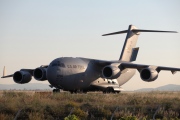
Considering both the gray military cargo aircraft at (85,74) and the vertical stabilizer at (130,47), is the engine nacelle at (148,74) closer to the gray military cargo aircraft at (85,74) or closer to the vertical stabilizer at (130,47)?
the gray military cargo aircraft at (85,74)

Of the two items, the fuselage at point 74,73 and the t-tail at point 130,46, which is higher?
the t-tail at point 130,46

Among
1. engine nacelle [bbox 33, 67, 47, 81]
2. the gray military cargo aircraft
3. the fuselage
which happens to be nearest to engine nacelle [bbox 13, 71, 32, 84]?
the gray military cargo aircraft

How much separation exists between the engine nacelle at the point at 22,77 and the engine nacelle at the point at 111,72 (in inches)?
315

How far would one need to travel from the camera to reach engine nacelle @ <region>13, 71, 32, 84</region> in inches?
1398

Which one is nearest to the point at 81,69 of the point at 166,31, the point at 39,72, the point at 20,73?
the point at 39,72

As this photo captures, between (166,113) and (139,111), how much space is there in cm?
133

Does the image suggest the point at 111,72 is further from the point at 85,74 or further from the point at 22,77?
the point at 22,77

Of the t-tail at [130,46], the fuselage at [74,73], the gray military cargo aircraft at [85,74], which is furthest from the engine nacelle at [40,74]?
the t-tail at [130,46]

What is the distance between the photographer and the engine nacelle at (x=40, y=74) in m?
34.3

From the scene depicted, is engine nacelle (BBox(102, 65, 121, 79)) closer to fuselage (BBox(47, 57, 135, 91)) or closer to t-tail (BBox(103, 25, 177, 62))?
fuselage (BBox(47, 57, 135, 91))

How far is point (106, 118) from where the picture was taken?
683 inches

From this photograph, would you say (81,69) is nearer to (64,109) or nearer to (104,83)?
(104,83)

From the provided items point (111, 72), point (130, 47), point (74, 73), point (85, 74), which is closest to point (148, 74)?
point (111, 72)

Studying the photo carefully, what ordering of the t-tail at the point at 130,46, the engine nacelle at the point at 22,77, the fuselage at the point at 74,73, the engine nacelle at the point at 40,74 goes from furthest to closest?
the t-tail at the point at 130,46 → the engine nacelle at the point at 22,77 → the engine nacelle at the point at 40,74 → the fuselage at the point at 74,73
